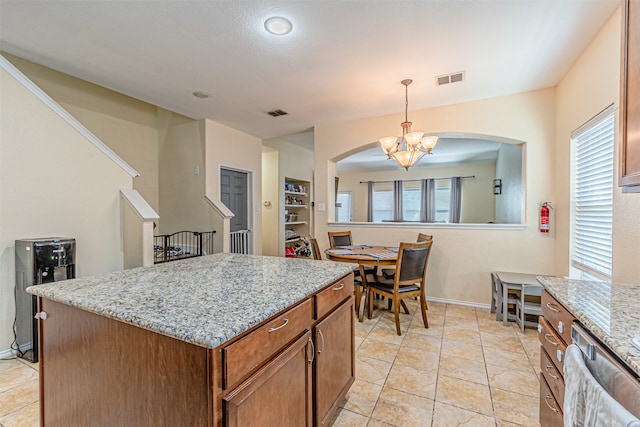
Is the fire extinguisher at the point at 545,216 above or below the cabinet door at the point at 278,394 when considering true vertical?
above

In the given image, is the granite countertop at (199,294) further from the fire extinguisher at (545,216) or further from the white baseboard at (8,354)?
the fire extinguisher at (545,216)

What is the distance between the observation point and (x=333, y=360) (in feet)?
5.10

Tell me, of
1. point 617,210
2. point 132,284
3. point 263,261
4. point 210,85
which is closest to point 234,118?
point 210,85

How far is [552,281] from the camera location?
151 centimetres

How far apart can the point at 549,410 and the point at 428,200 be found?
7420 mm

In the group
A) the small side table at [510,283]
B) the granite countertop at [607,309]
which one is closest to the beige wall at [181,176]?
the small side table at [510,283]

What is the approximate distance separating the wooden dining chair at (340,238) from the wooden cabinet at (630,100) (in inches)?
121

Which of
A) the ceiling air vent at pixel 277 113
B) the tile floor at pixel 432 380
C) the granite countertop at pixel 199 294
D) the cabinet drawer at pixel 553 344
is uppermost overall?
the ceiling air vent at pixel 277 113

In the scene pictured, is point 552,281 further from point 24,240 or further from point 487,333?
point 24,240

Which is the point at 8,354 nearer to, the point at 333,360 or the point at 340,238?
the point at 333,360

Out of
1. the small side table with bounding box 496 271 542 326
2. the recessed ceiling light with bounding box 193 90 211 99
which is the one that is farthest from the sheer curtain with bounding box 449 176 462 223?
the recessed ceiling light with bounding box 193 90 211 99

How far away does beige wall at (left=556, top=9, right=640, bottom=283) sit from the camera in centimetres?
182

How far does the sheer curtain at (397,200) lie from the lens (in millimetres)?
8703

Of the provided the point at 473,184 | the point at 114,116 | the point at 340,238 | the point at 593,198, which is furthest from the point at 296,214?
the point at 593,198
